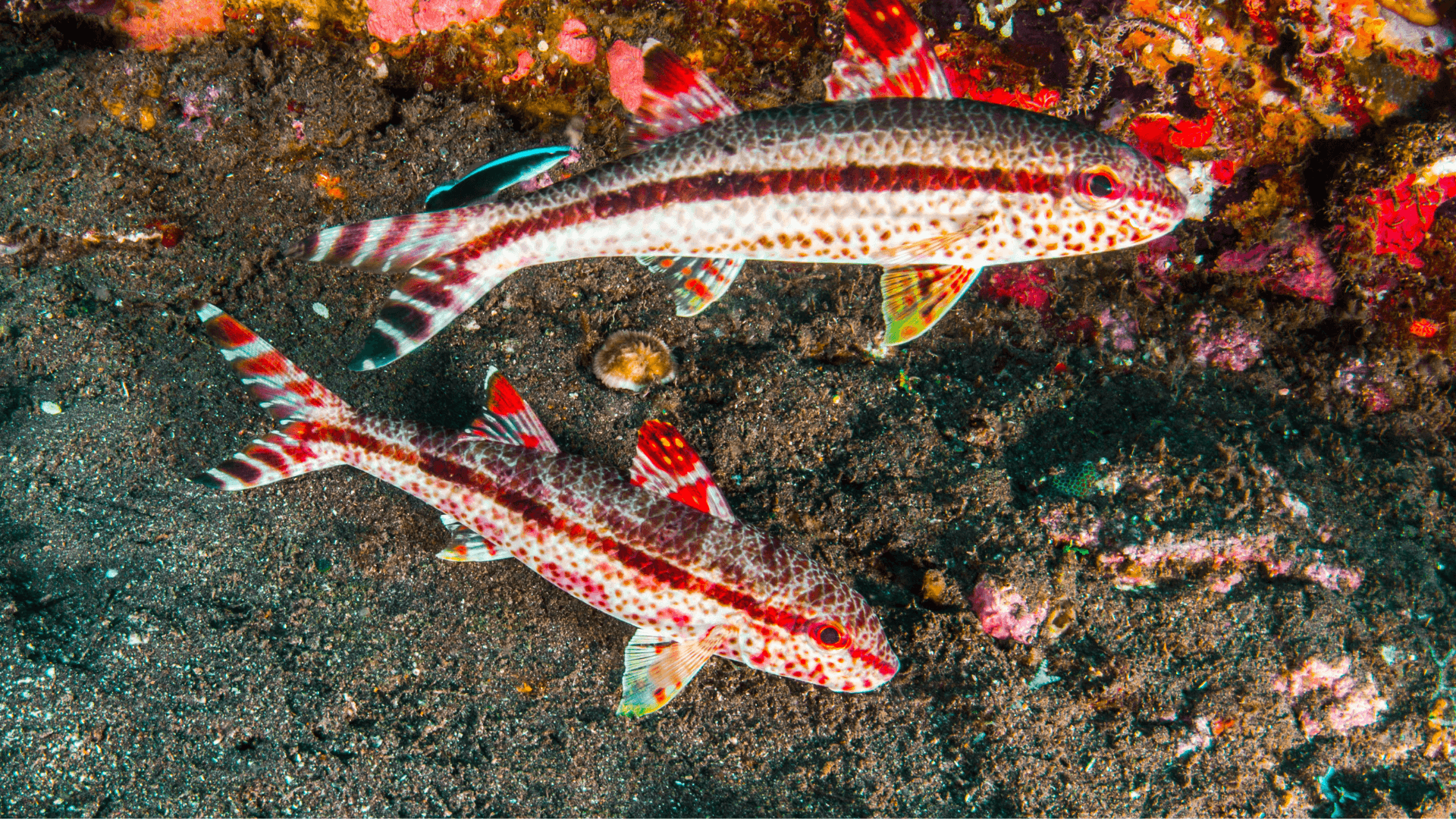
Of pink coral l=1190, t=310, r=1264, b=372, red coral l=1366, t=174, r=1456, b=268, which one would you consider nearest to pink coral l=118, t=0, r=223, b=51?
pink coral l=1190, t=310, r=1264, b=372

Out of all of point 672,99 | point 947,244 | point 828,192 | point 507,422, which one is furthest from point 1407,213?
point 507,422

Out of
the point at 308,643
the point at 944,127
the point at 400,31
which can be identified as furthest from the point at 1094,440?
the point at 400,31

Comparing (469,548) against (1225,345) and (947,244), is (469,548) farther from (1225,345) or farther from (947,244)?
(1225,345)

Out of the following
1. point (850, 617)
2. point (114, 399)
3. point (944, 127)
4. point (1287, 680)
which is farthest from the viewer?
point (114, 399)

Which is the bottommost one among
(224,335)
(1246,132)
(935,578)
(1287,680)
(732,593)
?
(1287,680)

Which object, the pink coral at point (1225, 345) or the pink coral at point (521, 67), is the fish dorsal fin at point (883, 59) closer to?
the pink coral at point (521, 67)

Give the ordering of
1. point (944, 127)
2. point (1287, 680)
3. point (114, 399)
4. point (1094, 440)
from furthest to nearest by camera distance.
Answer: point (1094, 440)
point (114, 399)
point (1287, 680)
point (944, 127)

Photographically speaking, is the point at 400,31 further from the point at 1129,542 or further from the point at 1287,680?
the point at 1287,680
